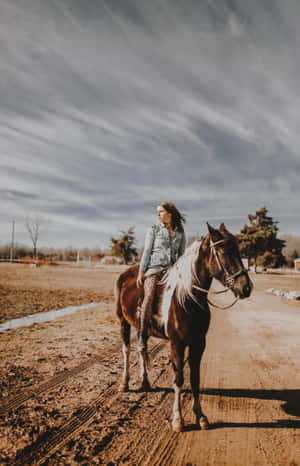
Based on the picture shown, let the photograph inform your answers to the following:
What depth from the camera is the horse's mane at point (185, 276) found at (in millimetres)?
3312

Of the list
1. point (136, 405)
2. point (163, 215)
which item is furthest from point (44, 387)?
point (163, 215)

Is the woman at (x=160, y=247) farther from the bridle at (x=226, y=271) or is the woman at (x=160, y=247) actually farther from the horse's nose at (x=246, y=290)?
the horse's nose at (x=246, y=290)

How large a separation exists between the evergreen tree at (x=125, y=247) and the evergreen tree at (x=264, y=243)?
2521cm

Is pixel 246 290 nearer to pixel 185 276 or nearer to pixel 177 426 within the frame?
pixel 185 276

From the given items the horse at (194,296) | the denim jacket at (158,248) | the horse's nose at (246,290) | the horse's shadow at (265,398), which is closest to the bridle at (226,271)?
the horse at (194,296)

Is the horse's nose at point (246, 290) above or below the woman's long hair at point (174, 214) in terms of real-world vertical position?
below

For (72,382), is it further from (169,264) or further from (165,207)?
(165,207)

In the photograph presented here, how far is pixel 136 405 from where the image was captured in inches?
149

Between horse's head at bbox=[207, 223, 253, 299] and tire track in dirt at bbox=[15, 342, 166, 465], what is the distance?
2160mm

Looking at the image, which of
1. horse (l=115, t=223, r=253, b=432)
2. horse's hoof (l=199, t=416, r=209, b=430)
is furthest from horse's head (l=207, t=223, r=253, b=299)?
horse's hoof (l=199, t=416, r=209, b=430)

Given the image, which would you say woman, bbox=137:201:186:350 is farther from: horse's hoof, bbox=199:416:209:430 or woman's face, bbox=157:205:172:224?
horse's hoof, bbox=199:416:209:430

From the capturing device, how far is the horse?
3.04m

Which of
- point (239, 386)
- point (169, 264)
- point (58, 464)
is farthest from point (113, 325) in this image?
point (58, 464)

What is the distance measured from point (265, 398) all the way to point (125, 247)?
56813mm
